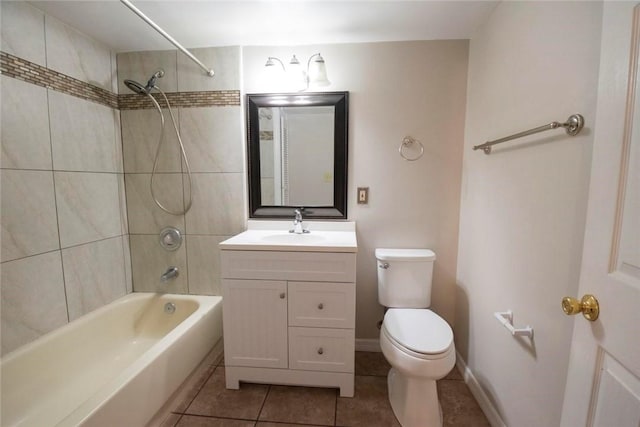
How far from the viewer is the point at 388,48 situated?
1.71 metres

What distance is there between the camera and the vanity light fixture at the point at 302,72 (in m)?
1.59

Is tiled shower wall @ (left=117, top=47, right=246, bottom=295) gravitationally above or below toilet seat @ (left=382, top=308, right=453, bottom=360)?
above

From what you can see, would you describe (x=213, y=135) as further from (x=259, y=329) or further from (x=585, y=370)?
(x=585, y=370)

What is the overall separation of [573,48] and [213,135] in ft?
6.09

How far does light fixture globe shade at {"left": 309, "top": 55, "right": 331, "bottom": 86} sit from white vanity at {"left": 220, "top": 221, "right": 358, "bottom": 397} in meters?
0.99

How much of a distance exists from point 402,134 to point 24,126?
2081mm

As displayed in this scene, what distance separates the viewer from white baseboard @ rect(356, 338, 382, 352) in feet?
6.30

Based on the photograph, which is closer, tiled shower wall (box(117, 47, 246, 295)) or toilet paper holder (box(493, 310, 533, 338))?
toilet paper holder (box(493, 310, 533, 338))

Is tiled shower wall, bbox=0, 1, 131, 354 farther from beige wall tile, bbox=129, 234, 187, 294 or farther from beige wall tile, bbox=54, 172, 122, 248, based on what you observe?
beige wall tile, bbox=129, 234, 187, 294

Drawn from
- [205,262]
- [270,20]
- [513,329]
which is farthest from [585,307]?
[205,262]

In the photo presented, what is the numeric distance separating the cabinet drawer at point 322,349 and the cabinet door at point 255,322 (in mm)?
63

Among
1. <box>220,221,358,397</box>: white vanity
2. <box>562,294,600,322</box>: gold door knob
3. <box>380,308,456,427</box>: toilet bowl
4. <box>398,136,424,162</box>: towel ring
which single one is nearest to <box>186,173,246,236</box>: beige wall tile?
<box>220,221,358,397</box>: white vanity

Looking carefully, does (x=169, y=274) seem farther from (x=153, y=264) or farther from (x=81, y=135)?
(x=81, y=135)

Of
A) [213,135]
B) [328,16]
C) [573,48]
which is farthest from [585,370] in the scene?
[213,135]
